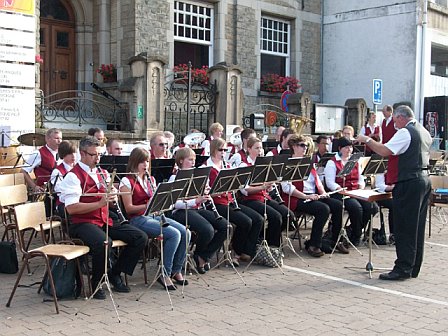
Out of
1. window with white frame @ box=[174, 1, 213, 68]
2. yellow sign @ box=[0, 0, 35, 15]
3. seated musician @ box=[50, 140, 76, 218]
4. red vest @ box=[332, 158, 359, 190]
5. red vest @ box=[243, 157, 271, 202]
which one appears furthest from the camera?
window with white frame @ box=[174, 1, 213, 68]

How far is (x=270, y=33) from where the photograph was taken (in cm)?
2141

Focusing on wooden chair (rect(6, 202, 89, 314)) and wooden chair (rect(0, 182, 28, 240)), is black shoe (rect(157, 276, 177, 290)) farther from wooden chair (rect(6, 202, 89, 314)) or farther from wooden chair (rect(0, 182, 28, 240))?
wooden chair (rect(0, 182, 28, 240))

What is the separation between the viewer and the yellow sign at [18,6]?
12.5m

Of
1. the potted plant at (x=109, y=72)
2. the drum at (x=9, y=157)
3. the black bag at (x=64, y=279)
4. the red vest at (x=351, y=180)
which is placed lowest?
the black bag at (x=64, y=279)

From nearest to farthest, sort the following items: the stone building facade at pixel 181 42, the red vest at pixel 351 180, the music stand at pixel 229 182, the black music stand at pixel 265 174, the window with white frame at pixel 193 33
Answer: the music stand at pixel 229 182
the black music stand at pixel 265 174
the red vest at pixel 351 180
the stone building facade at pixel 181 42
the window with white frame at pixel 193 33

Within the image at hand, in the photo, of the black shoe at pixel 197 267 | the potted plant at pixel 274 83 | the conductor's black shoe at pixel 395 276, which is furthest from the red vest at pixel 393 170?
the potted plant at pixel 274 83

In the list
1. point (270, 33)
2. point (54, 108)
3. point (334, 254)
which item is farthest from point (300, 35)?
point (334, 254)

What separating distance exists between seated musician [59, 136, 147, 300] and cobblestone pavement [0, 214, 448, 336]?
0.29m

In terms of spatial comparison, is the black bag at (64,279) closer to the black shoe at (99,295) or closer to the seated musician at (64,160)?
the black shoe at (99,295)

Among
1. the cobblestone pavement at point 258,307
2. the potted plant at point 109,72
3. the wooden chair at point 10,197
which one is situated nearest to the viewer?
the cobblestone pavement at point 258,307

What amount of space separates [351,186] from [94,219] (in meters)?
4.42

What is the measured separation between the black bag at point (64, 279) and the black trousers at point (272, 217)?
2.79m

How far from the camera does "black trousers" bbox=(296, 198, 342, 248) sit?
8.73 meters

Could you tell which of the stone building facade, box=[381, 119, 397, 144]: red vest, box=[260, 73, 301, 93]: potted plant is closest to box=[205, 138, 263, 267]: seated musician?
box=[381, 119, 397, 144]: red vest
